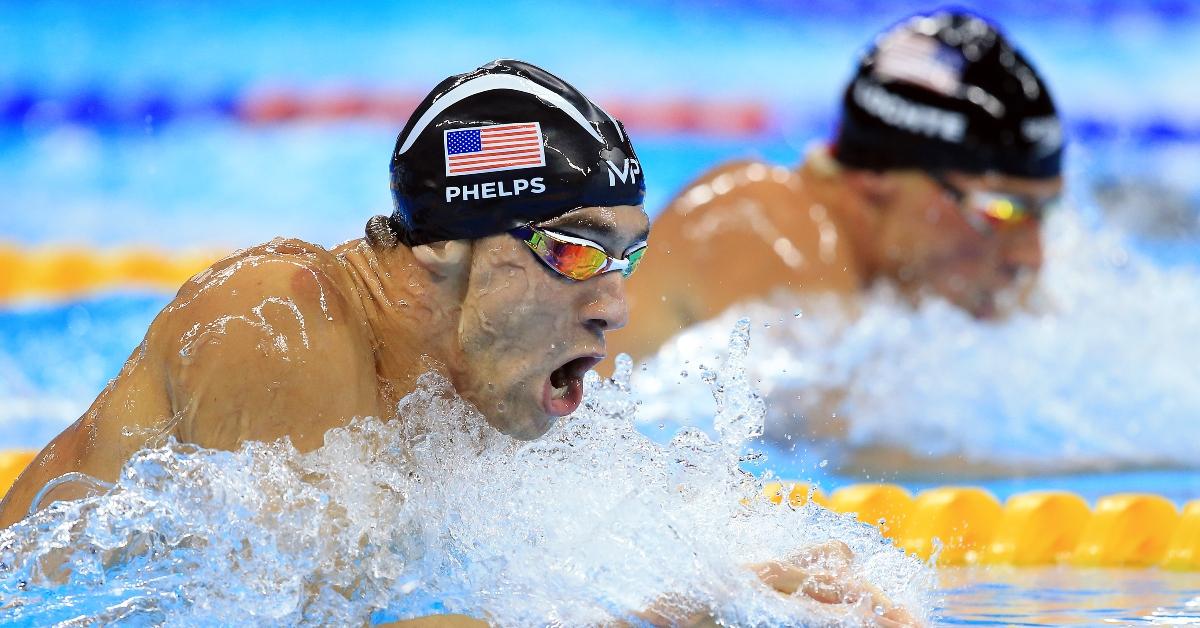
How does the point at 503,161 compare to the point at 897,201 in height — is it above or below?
below

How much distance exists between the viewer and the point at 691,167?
8.52 metres

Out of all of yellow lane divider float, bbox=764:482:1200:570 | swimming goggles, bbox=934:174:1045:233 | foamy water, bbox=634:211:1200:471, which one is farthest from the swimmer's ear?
swimming goggles, bbox=934:174:1045:233

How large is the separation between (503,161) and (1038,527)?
6.08 feet

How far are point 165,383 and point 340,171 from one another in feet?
21.9

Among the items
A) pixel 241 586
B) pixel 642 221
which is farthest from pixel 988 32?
pixel 241 586

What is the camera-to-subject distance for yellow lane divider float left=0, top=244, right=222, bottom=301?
6.73m

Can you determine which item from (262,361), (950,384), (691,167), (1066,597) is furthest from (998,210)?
(691,167)

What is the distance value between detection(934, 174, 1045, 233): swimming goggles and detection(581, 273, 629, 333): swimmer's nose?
8.29 ft

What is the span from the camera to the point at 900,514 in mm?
3406

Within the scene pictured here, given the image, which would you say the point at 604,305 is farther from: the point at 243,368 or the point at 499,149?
the point at 243,368

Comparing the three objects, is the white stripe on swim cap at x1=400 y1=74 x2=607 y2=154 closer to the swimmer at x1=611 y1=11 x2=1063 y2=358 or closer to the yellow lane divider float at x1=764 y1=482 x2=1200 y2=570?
the yellow lane divider float at x1=764 y1=482 x2=1200 y2=570

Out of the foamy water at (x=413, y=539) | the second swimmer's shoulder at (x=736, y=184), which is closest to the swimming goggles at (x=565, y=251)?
the foamy water at (x=413, y=539)

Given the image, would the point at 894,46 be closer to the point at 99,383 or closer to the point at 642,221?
the point at 642,221

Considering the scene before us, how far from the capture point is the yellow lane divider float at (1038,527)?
128 inches
